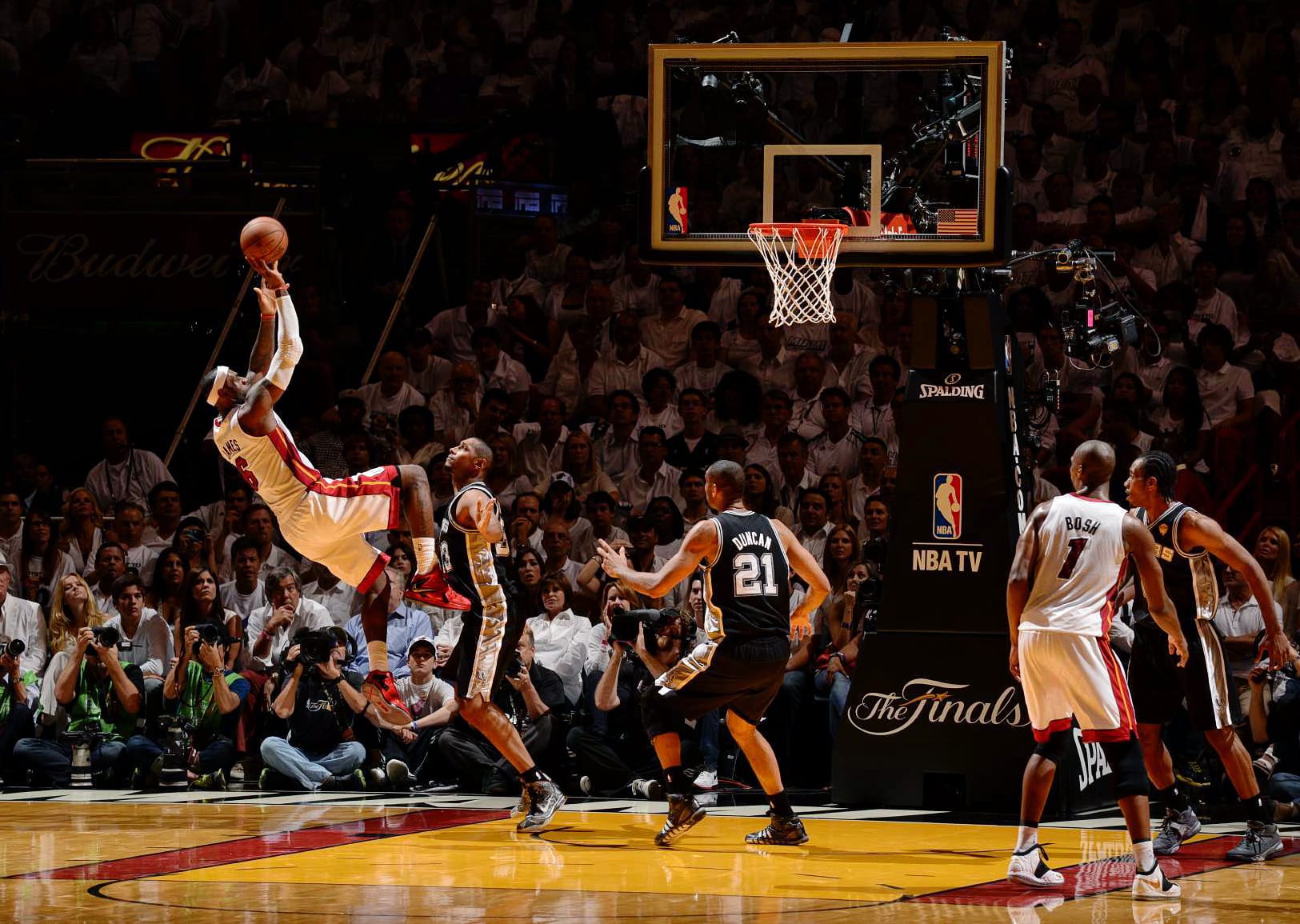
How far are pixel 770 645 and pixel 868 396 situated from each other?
17.9ft

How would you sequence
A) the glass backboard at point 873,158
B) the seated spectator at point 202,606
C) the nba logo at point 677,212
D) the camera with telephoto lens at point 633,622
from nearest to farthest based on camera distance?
the glass backboard at point 873,158 < the nba logo at point 677,212 < the camera with telephoto lens at point 633,622 < the seated spectator at point 202,606

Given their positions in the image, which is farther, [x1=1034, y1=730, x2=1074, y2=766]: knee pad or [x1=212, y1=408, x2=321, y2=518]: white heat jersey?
[x1=212, y1=408, x2=321, y2=518]: white heat jersey

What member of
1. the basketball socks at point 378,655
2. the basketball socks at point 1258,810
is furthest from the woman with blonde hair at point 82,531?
the basketball socks at point 1258,810

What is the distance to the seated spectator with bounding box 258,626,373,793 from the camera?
12.0 metres

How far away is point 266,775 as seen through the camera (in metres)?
12.2

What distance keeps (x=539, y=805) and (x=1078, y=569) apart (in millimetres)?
3421

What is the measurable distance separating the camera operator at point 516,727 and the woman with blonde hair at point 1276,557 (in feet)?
15.3

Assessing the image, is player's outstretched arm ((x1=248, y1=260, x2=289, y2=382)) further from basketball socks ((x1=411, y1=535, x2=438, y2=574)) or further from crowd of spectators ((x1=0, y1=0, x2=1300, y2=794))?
crowd of spectators ((x1=0, y1=0, x2=1300, y2=794))

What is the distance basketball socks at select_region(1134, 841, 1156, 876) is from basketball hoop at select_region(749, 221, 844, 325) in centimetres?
377

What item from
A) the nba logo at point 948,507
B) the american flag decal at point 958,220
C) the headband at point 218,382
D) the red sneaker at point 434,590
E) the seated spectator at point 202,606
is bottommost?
the seated spectator at point 202,606

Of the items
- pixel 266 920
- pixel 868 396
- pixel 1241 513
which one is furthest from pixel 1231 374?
pixel 266 920

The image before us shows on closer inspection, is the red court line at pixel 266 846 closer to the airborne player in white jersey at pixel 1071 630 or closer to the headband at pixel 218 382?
the headband at pixel 218 382

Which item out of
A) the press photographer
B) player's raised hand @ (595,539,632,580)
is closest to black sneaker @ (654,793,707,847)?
player's raised hand @ (595,539,632,580)

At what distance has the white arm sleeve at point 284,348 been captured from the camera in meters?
9.43
